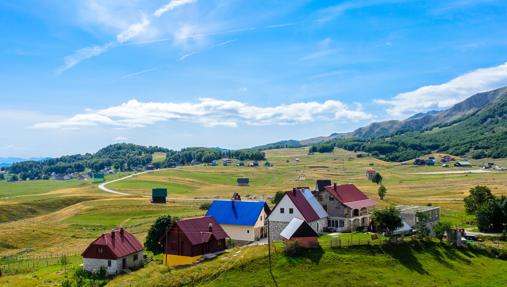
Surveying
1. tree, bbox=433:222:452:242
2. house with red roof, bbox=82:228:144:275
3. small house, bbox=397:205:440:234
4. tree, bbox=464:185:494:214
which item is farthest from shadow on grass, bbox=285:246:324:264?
tree, bbox=464:185:494:214

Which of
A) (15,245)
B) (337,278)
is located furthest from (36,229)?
(337,278)

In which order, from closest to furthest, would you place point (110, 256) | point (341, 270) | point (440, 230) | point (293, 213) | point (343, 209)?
1. point (341, 270)
2. point (110, 256)
3. point (440, 230)
4. point (293, 213)
5. point (343, 209)

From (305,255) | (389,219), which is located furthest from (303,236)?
(389,219)

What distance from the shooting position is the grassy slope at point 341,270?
149ft

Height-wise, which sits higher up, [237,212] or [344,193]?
[344,193]

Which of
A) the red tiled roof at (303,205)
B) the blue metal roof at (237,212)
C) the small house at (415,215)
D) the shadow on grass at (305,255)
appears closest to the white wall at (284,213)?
the red tiled roof at (303,205)

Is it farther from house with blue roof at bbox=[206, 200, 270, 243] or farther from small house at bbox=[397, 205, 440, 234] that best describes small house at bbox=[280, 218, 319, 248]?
small house at bbox=[397, 205, 440, 234]

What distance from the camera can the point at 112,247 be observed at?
58375 mm

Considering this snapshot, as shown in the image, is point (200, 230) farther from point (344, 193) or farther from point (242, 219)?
point (344, 193)

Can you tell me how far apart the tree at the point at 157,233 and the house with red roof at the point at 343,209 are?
2384 centimetres

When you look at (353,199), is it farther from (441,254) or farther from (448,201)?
(448,201)

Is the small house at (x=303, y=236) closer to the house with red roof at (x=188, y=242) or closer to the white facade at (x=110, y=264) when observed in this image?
the house with red roof at (x=188, y=242)

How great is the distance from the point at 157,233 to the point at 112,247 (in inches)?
336

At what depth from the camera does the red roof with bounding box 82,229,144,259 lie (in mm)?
57812
